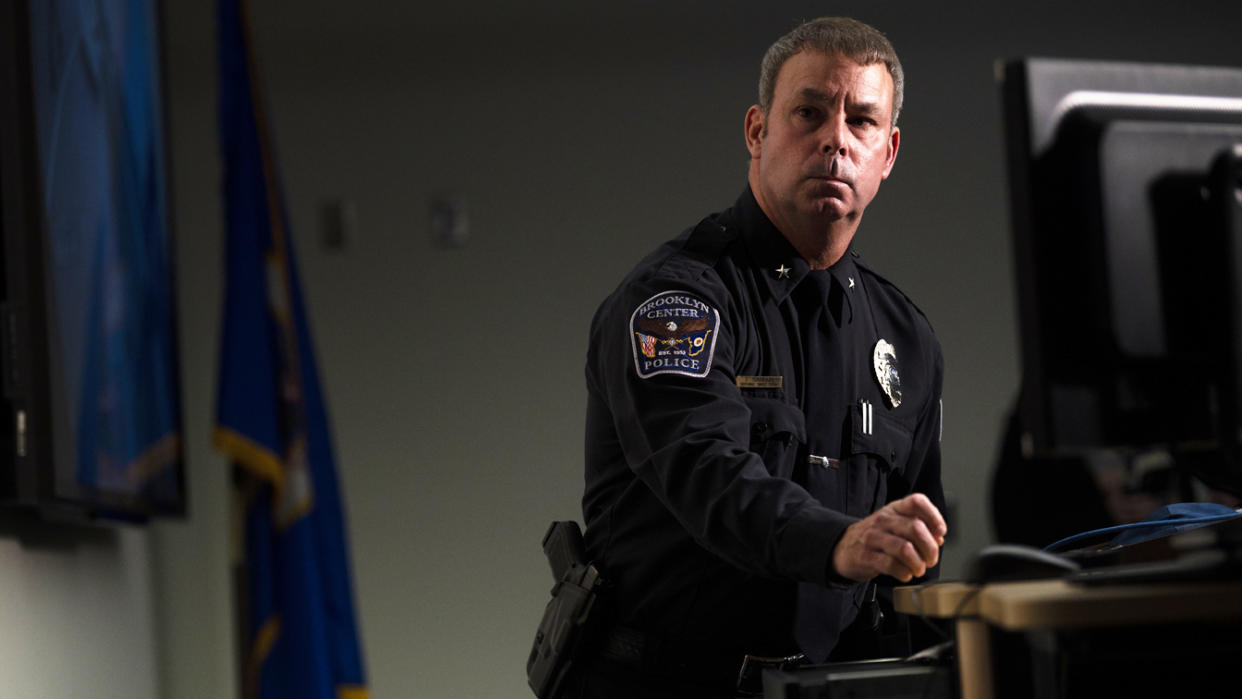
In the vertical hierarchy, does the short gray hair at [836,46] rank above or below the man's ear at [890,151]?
above

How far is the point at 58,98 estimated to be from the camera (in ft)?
5.66

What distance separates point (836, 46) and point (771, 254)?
11.3 inches

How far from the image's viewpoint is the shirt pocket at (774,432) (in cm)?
145

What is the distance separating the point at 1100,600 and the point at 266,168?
2036 mm

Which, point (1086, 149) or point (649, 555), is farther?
point (649, 555)

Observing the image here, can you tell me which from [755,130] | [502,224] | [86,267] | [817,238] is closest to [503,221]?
[502,224]

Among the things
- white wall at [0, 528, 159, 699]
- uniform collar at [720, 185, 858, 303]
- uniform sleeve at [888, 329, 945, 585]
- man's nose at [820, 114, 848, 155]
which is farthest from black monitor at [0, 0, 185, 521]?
uniform sleeve at [888, 329, 945, 585]

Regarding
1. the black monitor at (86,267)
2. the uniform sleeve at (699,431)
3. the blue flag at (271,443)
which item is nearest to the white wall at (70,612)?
the black monitor at (86,267)

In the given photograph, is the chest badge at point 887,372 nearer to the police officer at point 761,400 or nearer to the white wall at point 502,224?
the police officer at point 761,400

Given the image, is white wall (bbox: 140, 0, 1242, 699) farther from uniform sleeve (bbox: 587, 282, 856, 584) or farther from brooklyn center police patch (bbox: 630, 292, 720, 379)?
brooklyn center police patch (bbox: 630, 292, 720, 379)

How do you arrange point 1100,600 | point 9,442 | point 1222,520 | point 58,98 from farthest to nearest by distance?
point 58,98 < point 9,442 < point 1222,520 < point 1100,600

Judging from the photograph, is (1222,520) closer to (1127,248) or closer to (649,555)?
(1127,248)

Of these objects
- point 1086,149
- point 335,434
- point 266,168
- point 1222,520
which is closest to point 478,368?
point 335,434

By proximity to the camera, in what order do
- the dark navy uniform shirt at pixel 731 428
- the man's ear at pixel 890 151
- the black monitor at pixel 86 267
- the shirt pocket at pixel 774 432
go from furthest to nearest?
the man's ear at pixel 890 151
the black monitor at pixel 86 267
the shirt pocket at pixel 774 432
the dark navy uniform shirt at pixel 731 428
